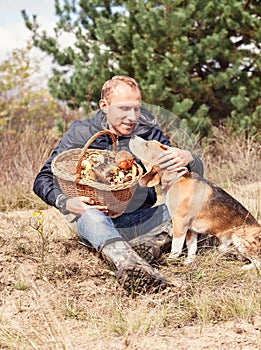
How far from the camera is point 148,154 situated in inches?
153

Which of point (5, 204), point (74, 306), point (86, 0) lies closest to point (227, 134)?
point (86, 0)

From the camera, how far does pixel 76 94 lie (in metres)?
9.48

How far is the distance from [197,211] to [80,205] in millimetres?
869

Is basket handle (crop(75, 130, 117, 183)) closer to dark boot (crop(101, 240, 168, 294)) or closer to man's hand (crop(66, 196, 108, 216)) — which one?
man's hand (crop(66, 196, 108, 216))

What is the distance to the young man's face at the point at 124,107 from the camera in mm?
3988

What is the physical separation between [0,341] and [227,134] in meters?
6.50

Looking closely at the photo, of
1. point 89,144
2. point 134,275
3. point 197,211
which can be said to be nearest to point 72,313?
point 134,275

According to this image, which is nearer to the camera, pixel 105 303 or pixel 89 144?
pixel 105 303

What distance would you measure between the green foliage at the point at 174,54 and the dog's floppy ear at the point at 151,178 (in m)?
4.48

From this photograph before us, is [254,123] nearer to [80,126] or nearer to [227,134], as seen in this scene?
[227,134]

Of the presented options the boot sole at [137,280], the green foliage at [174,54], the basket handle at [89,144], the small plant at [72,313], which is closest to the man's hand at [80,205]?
the basket handle at [89,144]

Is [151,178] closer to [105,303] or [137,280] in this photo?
[137,280]

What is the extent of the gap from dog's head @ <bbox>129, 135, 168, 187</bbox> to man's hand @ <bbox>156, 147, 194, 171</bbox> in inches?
1.3

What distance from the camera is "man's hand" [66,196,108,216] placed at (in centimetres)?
380
